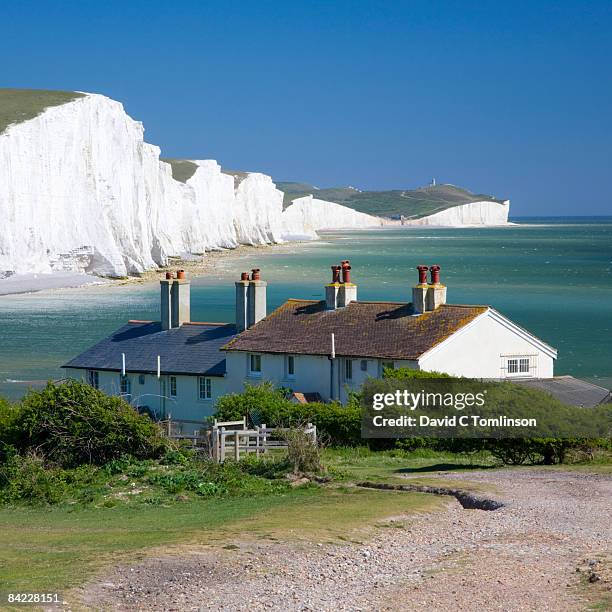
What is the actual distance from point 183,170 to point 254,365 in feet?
508

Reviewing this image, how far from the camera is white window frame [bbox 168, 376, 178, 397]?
33.2 metres

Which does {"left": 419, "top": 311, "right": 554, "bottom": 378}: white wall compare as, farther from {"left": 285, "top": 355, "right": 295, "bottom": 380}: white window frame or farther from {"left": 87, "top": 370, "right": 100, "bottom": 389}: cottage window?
{"left": 87, "top": 370, "right": 100, "bottom": 389}: cottage window

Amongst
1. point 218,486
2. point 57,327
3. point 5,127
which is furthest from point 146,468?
point 5,127

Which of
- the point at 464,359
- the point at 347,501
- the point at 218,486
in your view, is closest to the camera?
the point at 347,501

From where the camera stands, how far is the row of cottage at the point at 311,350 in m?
31.5

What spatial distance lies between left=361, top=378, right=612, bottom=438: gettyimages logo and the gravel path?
5.18m

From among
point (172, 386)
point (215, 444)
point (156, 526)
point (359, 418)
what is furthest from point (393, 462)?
point (172, 386)

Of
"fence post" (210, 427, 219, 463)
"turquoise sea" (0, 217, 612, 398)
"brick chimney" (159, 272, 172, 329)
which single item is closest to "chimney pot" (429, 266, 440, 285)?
"brick chimney" (159, 272, 172, 329)

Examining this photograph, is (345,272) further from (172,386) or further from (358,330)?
(172,386)

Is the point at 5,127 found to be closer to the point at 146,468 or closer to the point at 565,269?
the point at 565,269

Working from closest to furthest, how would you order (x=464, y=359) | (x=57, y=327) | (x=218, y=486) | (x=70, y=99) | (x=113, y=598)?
(x=113, y=598)
(x=218, y=486)
(x=464, y=359)
(x=57, y=327)
(x=70, y=99)

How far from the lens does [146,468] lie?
23297 mm

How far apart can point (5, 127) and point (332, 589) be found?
91437 millimetres

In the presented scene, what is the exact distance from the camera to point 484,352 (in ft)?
105
